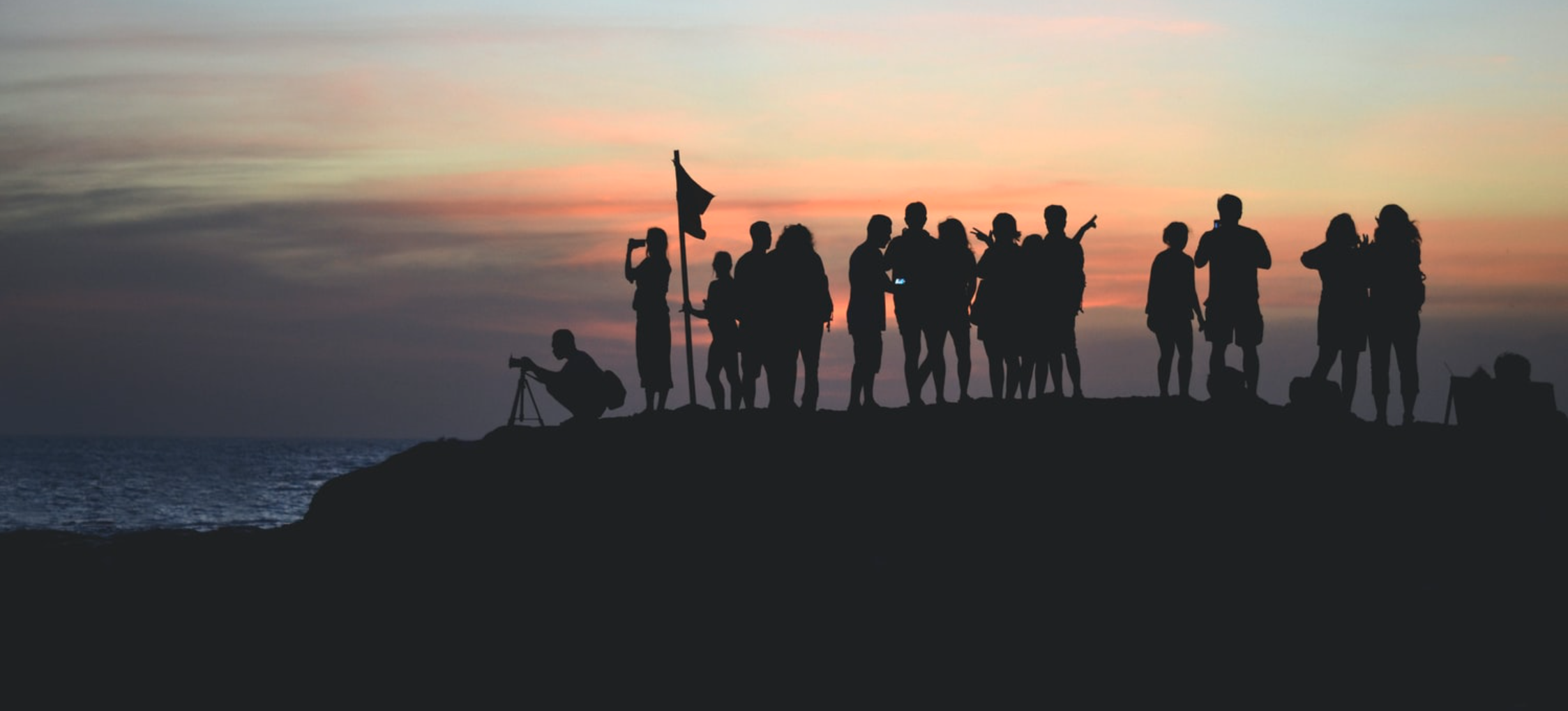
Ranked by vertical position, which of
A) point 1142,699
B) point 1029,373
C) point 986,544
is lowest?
point 1142,699

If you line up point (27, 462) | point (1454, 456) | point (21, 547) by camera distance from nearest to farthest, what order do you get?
point (1454, 456), point (21, 547), point (27, 462)

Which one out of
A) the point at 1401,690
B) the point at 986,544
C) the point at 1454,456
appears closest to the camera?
the point at 1401,690

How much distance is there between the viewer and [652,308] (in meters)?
22.5

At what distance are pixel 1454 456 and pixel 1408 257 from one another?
8.11 ft

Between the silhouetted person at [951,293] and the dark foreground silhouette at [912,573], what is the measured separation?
92 centimetres

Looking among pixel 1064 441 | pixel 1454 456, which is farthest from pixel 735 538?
pixel 1454 456

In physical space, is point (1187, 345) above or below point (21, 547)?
above

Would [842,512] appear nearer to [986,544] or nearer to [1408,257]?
[986,544]

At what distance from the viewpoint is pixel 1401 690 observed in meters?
14.9

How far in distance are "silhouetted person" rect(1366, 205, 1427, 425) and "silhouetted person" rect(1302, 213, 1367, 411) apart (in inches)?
5.0

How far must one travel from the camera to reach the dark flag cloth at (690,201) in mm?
24359

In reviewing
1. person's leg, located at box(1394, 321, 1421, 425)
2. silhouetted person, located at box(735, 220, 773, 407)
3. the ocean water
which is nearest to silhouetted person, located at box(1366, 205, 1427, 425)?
person's leg, located at box(1394, 321, 1421, 425)

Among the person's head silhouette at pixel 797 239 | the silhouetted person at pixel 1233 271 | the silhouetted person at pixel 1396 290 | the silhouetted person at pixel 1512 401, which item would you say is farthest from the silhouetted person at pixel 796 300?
the silhouetted person at pixel 1512 401

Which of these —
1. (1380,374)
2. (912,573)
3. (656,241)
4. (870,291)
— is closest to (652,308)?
(656,241)
